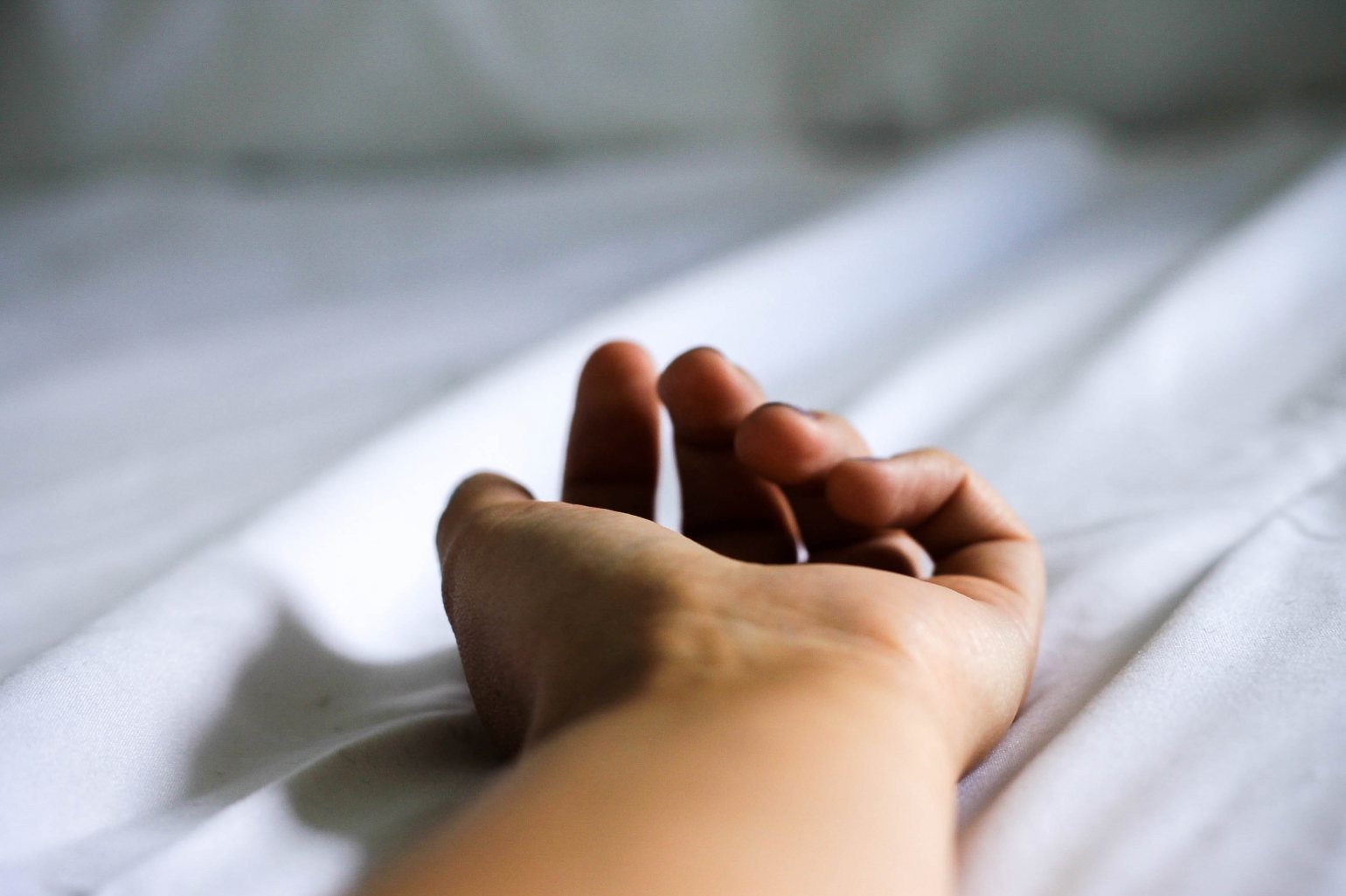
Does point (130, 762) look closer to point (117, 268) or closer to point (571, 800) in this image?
point (571, 800)

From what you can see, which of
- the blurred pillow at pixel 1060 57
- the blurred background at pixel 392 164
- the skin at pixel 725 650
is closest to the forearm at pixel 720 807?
the skin at pixel 725 650

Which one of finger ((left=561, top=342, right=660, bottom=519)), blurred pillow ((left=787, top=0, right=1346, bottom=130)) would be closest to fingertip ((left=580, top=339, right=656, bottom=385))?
finger ((left=561, top=342, right=660, bottom=519))

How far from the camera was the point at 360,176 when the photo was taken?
58.2 inches

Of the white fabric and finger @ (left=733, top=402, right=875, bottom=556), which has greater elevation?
the white fabric

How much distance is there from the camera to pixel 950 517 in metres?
0.47

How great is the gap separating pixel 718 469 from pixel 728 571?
5.4 inches

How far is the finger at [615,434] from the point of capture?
0.49 metres

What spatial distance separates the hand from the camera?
0.32 meters

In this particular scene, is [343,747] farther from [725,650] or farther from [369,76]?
[369,76]

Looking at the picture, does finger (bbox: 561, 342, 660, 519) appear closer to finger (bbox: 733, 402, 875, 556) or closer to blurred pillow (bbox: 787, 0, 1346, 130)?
finger (bbox: 733, 402, 875, 556)

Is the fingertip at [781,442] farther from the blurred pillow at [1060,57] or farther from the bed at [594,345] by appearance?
the blurred pillow at [1060,57]

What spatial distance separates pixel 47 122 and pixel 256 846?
5.04 ft

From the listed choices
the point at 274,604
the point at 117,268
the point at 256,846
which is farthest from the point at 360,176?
the point at 256,846

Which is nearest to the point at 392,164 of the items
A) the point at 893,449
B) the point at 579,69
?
the point at 579,69
